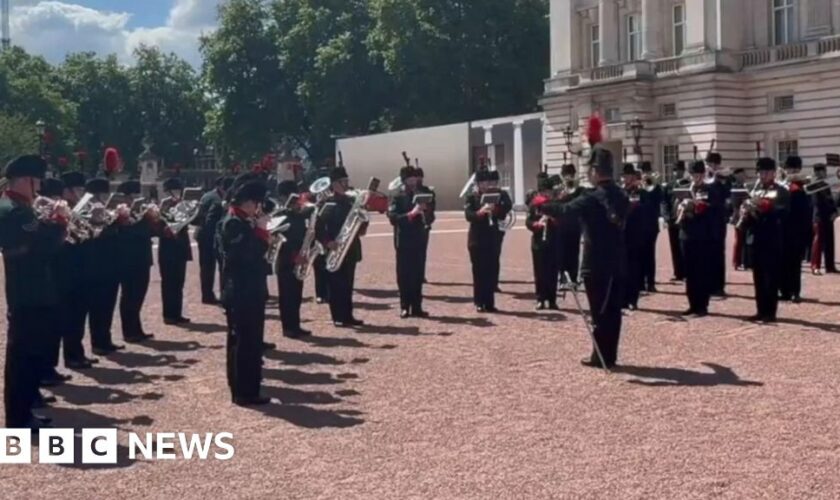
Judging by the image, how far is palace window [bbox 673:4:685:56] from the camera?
156 ft

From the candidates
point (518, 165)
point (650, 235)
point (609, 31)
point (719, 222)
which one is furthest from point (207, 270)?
point (609, 31)

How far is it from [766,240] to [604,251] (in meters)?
3.16

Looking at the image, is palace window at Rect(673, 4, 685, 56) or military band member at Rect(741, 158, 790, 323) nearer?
military band member at Rect(741, 158, 790, 323)

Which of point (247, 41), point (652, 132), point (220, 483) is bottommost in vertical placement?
point (220, 483)

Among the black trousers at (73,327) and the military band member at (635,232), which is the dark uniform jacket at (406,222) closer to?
the military band member at (635,232)

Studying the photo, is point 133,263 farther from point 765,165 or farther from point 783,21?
point 783,21

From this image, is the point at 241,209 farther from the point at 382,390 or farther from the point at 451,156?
the point at 451,156

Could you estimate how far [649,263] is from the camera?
50.6 ft

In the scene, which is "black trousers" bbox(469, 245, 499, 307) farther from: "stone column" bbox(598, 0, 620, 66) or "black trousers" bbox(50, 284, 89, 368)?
"stone column" bbox(598, 0, 620, 66)

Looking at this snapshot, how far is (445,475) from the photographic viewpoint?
643 cm

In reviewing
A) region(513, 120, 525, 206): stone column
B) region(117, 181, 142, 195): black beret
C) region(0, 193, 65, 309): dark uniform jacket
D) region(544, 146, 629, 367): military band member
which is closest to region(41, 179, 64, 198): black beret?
region(117, 181, 142, 195): black beret

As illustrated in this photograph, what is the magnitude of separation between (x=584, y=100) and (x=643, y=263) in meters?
35.6

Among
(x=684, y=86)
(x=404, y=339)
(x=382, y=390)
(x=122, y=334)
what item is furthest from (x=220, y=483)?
(x=684, y=86)

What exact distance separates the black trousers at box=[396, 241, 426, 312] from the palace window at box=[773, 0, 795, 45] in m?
35.2
